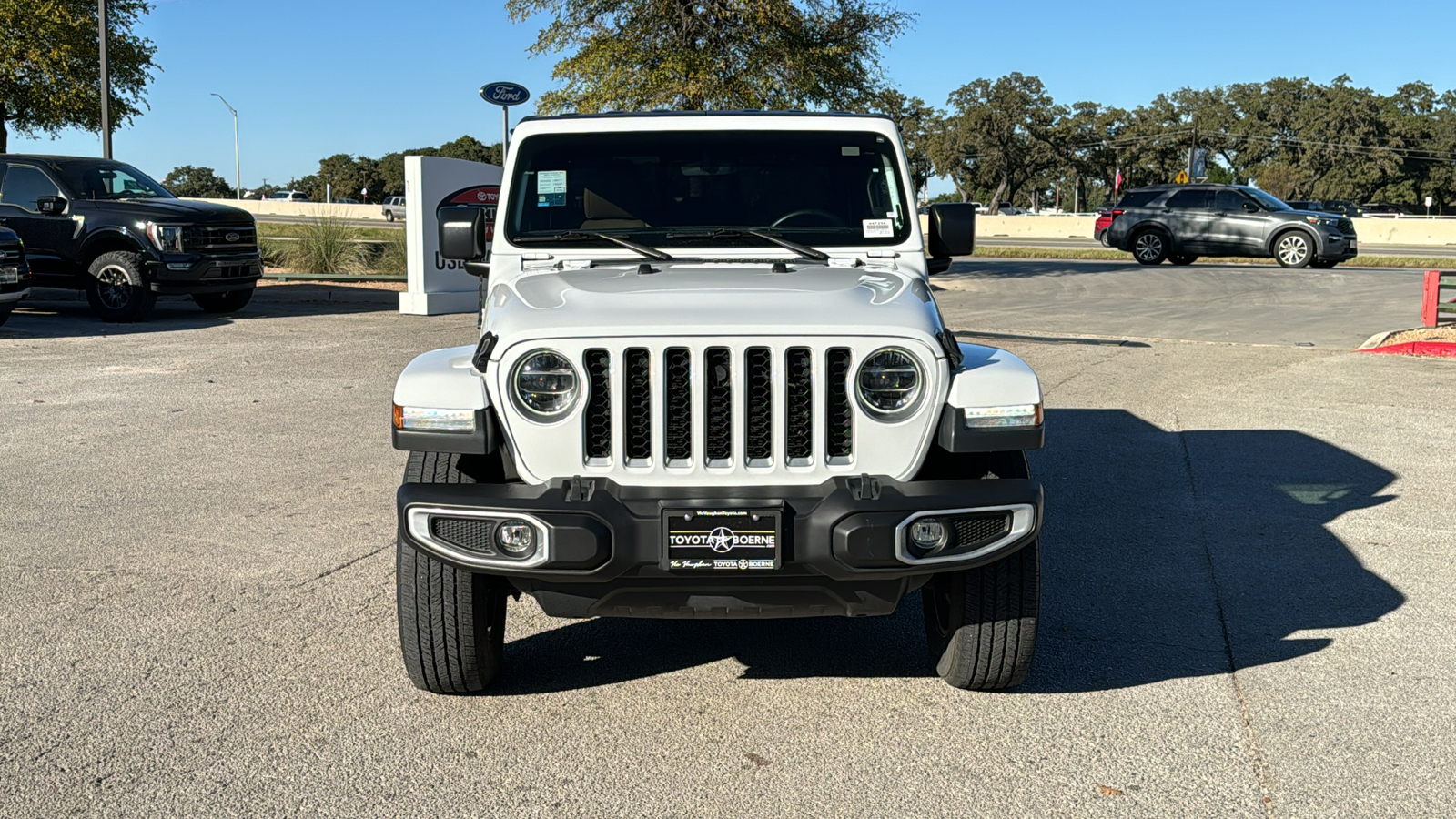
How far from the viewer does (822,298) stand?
4.02m

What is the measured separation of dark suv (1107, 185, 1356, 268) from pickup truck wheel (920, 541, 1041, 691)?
23.9m

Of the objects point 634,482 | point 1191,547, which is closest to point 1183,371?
point 1191,547

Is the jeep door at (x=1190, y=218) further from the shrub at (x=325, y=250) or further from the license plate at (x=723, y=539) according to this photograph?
the license plate at (x=723, y=539)

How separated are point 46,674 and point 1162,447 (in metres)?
6.46

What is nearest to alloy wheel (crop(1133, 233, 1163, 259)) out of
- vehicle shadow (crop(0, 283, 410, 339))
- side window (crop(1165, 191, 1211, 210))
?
side window (crop(1165, 191, 1211, 210))

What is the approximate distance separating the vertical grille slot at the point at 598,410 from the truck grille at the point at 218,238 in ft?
43.0

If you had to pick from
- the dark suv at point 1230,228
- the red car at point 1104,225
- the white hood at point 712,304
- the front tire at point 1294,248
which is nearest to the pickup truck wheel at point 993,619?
the white hood at point 712,304

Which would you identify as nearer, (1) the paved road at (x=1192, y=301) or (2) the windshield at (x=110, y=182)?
(2) the windshield at (x=110, y=182)

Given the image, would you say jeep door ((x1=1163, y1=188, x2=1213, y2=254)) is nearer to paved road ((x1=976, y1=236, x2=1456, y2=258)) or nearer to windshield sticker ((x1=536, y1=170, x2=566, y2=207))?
paved road ((x1=976, y1=236, x2=1456, y2=258))

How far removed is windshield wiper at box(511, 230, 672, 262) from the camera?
15.9 feet

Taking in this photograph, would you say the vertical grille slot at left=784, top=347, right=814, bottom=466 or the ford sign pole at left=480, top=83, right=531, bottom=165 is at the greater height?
the ford sign pole at left=480, top=83, right=531, bottom=165

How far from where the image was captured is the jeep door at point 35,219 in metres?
15.6

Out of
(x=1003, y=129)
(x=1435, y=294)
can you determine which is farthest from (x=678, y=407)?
(x=1003, y=129)

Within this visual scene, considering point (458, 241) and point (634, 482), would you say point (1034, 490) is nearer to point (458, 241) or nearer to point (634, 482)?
point (634, 482)
